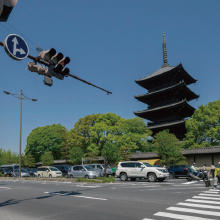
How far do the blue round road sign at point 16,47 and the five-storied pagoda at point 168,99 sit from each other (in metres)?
43.0

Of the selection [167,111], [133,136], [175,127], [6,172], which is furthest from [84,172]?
[167,111]

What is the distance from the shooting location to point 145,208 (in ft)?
25.2

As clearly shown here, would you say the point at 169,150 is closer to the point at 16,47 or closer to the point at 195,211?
the point at 195,211

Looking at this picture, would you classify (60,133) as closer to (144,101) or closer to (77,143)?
Answer: (77,143)

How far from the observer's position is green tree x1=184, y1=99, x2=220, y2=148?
39.8 meters

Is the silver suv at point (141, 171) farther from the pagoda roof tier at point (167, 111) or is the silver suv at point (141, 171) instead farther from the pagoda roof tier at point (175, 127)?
the pagoda roof tier at point (167, 111)

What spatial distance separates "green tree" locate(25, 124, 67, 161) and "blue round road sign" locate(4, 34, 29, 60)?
5307cm

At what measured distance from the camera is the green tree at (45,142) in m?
59.0

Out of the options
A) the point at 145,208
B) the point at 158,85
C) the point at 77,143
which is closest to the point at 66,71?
the point at 145,208

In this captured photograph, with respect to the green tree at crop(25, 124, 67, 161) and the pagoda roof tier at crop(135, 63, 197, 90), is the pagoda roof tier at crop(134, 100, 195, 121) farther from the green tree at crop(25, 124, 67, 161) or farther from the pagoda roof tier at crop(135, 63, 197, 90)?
the green tree at crop(25, 124, 67, 161)

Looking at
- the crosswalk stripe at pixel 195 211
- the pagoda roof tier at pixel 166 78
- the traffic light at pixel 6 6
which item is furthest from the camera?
the pagoda roof tier at pixel 166 78

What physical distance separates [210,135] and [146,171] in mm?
23818

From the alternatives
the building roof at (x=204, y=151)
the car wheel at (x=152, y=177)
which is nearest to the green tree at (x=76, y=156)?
the building roof at (x=204, y=151)

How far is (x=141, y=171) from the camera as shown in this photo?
2086 cm
